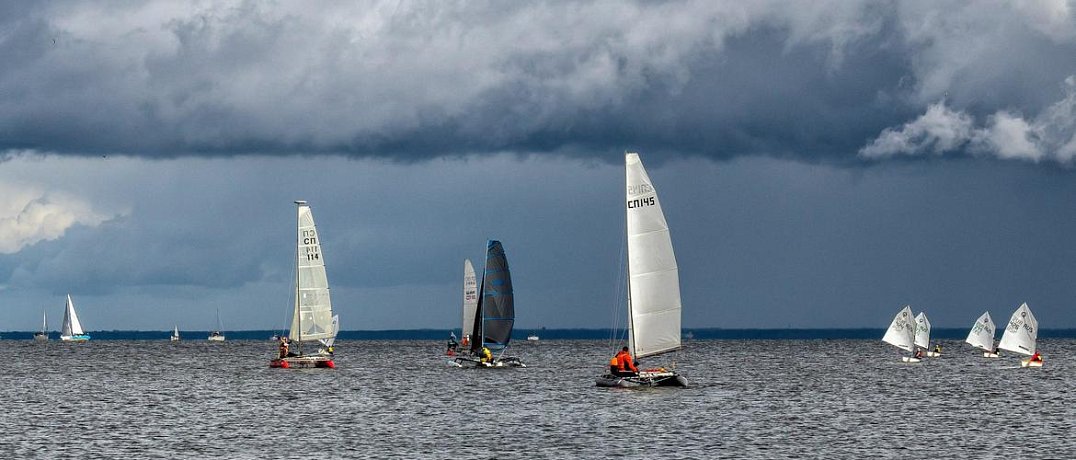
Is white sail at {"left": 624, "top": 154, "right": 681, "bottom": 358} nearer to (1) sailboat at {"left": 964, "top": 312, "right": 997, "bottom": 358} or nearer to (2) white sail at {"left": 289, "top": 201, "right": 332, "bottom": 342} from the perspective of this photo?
(2) white sail at {"left": 289, "top": 201, "right": 332, "bottom": 342}

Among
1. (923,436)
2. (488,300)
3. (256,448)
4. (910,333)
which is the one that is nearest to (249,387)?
(488,300)

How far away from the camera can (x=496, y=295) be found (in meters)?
124

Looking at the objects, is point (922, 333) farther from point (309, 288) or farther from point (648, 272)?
point (648, 272)

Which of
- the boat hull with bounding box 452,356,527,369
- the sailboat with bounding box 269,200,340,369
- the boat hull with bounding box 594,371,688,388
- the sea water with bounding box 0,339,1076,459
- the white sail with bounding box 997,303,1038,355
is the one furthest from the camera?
the white sail with bounding box 997,303,1038,355

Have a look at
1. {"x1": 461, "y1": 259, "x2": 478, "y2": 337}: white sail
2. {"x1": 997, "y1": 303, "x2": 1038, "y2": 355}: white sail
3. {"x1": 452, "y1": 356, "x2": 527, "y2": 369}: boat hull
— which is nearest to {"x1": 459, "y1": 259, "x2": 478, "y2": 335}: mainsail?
{"x1": 461, "y1": 259, "x2": 478, "y2": 337}: white sail

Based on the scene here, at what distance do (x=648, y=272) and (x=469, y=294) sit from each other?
72939 mm

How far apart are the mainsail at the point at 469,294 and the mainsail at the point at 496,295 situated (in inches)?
943

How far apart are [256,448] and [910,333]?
108 m

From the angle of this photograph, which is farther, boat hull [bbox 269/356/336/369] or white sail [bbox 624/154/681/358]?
boat hull [bbox 269/356/336/369]

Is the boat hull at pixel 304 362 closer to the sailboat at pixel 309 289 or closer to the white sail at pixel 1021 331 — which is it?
the sailboat at pixel 309 289

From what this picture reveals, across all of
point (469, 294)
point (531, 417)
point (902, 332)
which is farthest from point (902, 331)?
point (531, 417)

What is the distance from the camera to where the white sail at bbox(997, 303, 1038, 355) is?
140m

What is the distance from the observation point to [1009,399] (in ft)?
302

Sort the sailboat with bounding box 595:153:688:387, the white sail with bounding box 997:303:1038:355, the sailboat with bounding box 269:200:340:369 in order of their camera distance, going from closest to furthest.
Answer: the sailboat with bounding box 595:153:688:387 < the sailboat with bounding box 269:200:340:369 < the white sail with bounding box 997:303:1038:355
